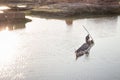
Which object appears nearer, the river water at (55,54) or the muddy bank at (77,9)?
the river water at (55,54)

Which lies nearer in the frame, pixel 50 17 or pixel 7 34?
pixel 7 34

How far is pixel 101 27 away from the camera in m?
53.7

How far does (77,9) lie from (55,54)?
40264 mm

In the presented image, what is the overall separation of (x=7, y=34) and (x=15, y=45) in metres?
7.54

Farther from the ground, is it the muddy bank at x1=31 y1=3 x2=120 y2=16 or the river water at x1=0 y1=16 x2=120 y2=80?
the river water at x1=0 y1=16 x2=120 y2=80

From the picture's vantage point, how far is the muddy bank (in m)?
69.7

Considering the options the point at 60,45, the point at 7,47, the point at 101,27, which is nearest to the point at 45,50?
the point at 60,45

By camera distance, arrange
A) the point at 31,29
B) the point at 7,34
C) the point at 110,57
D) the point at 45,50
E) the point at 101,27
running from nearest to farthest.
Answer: the point at 110,57 → the point at 45,50 → the point at 7,34 → the point at 31,29 → the point at 101,27

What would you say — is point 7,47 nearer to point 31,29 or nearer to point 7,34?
point 7,34

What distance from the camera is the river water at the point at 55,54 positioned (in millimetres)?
27172

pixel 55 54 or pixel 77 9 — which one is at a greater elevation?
pixel 55 54

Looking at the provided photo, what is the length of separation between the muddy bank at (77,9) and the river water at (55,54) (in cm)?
1720

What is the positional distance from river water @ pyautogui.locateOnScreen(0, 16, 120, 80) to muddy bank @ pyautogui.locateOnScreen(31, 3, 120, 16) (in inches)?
677

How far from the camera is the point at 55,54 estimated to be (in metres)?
34.0
